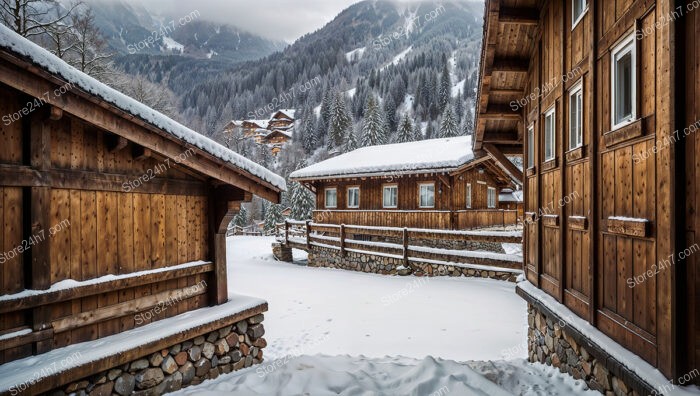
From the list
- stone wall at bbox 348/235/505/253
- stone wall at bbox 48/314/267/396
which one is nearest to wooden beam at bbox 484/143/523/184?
stone wall at bbox 348/235/505/253

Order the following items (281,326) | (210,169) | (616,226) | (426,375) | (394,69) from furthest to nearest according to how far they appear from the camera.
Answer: (394,69) < (281,326) < (210,169) < (426,375) < (616,226)

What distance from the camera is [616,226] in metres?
3.98

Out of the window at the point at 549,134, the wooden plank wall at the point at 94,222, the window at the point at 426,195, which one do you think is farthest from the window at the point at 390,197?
the wooden plank wall at the point at 94,222

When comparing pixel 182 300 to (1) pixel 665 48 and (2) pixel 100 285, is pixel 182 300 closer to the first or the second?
(2) pixel 100 285

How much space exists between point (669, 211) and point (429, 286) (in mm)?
8855

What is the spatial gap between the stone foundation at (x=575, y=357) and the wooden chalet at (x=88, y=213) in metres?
4.81

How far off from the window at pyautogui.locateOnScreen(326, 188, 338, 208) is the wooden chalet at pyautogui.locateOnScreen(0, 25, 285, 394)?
50.3 ft

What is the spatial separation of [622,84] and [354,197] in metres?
16.8

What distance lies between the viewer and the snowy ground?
16.3 feet

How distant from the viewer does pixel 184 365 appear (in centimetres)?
510

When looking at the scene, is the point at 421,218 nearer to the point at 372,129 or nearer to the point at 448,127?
the point at 372,129

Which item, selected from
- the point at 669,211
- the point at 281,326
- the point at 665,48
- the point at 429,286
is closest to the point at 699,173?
the point at 669,211

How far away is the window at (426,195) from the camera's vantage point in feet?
59.0

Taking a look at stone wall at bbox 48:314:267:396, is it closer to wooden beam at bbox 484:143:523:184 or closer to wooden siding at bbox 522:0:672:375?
wooden siding at bbox 522:0:672:375
